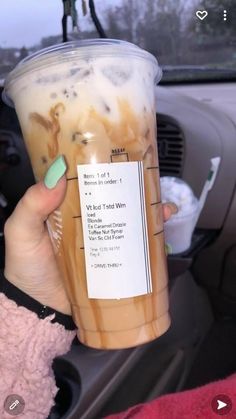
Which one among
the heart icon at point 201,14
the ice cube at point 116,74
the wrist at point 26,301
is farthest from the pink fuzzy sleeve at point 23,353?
the heart icon at point 201,14

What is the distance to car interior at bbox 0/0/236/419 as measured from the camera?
1.40 m

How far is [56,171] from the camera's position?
2.68 ft

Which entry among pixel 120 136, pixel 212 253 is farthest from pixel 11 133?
pixel 120 136

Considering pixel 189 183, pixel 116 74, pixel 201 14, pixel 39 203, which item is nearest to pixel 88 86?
pixel 116 74

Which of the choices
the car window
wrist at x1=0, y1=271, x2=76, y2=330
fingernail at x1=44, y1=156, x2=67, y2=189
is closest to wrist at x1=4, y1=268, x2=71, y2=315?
Answer: wrist at x1=0, y1=271, x2=76, y2=330

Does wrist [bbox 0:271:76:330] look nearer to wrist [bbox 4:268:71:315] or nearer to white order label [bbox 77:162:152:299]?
wrist [bbox 4:268:71:315]

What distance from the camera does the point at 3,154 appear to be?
1671mm

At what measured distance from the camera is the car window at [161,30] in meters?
1.78

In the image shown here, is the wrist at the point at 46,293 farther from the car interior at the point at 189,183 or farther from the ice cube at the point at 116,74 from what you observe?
the ice cube at the point at 116,74

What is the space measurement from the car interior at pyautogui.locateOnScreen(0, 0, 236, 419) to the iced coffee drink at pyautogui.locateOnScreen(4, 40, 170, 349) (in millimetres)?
384

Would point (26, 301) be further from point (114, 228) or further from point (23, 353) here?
point (114, 228)

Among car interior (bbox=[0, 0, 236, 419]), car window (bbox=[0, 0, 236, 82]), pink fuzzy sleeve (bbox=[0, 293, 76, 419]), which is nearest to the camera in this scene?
pink fuzzy sleeve (bbox=[0, 293, 76, 419])

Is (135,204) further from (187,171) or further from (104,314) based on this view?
(187,171)

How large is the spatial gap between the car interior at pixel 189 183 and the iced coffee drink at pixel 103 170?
0.38 m
